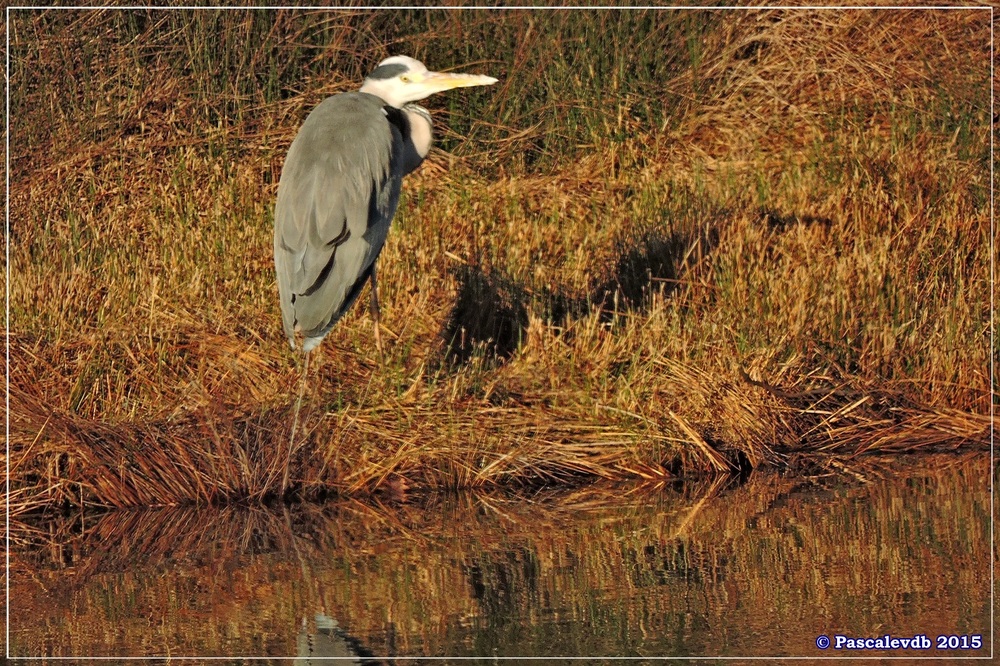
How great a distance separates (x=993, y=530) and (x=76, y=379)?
12.3ft

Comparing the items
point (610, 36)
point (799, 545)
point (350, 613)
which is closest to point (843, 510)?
point (799, 545)

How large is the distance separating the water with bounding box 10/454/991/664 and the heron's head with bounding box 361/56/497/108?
1.95m

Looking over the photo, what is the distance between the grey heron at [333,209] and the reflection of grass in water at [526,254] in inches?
20.0

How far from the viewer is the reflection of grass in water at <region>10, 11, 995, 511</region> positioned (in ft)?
20.4

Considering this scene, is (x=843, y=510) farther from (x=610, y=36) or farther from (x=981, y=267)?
(x=610, y=36)

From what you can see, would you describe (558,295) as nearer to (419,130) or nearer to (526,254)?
(526,254)

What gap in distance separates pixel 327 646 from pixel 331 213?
2.41 m

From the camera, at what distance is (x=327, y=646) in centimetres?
409

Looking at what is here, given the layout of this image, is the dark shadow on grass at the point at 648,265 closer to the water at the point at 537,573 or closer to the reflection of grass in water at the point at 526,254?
the reflection of grass in water at the point at 526,254

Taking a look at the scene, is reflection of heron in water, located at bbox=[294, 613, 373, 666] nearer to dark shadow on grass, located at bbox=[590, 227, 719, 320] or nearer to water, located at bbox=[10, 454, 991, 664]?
water, located at bbox=[10, 454, 991, 664]

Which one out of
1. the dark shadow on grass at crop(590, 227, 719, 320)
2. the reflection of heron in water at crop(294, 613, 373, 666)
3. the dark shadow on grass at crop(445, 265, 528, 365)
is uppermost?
the dark shadow on grass at crop(590, 227, 719, 320)

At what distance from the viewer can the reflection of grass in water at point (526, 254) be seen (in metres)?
6.22

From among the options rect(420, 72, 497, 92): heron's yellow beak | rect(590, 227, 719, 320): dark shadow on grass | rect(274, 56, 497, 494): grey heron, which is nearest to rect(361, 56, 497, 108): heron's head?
rect(420, 72, 497, 92): heron's yellow beak

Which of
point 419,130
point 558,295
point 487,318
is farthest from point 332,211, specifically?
point 558,295
